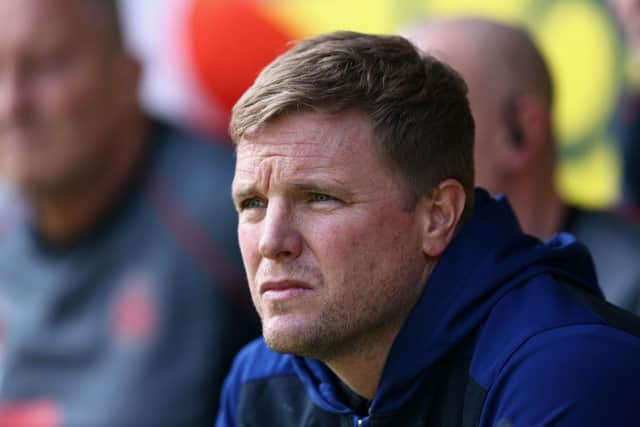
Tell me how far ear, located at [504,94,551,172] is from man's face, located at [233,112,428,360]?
A: 80 cm

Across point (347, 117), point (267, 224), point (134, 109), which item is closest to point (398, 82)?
point (347, 117)

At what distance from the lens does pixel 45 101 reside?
3.34 m

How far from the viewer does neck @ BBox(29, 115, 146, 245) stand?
137 inches

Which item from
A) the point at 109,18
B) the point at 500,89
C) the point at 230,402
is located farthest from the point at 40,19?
the point at 230,402

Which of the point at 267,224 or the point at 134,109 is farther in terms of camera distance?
the point at 134,109

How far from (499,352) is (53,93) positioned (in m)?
1.99

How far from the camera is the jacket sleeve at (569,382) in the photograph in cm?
160

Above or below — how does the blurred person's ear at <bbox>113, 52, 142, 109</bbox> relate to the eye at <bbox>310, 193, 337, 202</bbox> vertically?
below

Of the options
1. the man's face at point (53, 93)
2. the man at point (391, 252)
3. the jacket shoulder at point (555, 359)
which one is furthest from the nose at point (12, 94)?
the jacket shoulder at point (555, 359)

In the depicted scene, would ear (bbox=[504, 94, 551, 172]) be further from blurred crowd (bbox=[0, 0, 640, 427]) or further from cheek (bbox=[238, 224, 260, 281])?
cheek (bbox=[238, 224, 260, 281])

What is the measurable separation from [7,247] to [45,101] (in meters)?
0.52

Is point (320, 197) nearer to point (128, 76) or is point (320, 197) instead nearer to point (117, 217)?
point (117, 217)

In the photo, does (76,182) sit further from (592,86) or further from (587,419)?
(587,419)

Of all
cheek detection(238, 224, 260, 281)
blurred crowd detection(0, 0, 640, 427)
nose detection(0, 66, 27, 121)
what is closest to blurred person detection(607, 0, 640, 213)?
blurred crowd detection(0, 0, 640, 427)
